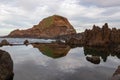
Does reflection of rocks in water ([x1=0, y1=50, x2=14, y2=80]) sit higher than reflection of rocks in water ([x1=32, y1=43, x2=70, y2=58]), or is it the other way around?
reflection of rocks in water ([x1=0, y1=50, x2=14, y2=80])

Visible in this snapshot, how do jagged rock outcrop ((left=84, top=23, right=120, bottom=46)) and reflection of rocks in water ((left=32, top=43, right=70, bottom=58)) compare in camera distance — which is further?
jagged rock outcrop ((left=84, top=23, right=120, bottom=46))

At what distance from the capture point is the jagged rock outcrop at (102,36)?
13031 cm

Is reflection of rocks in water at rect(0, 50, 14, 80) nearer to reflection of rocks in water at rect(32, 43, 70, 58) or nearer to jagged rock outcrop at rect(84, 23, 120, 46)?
reflection of rocks in water at rect(32, 43, 70, 58)

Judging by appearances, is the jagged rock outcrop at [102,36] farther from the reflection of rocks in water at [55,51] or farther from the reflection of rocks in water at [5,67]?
the reflection of rocks in water at [5,67]

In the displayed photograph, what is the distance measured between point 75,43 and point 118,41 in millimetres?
27846

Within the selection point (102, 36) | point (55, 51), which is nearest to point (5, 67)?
point (55, 51)

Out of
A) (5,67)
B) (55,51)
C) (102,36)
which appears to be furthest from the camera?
(102,36)

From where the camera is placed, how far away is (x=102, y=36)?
443 feet

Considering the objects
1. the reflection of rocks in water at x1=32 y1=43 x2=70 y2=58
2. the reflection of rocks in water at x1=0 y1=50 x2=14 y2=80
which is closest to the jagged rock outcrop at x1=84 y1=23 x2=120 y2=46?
the reflection of rocks in water at x1=32 y1=43 x2=70 y2=58

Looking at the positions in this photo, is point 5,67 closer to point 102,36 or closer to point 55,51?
point 55,51

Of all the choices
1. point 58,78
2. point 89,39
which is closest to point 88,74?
point 58,78

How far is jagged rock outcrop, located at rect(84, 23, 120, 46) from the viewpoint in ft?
428

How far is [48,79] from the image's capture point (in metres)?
38.8

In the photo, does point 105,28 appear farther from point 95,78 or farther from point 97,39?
point 95,78
